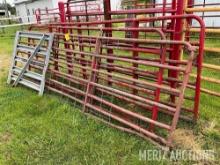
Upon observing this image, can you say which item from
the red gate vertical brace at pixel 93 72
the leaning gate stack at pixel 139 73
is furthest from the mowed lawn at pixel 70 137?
the red gate vertical brace at pixel 93 72

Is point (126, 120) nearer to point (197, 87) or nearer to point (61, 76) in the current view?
point (197, 87)

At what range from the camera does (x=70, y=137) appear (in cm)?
377

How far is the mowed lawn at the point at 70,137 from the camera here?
337 centimetres

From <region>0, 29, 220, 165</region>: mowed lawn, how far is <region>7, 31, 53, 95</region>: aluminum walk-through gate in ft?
2.99

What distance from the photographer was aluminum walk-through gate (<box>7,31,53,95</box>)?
18.2 feet

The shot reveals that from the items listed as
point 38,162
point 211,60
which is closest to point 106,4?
point 38,162

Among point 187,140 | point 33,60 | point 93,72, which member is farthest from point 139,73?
point 33,60

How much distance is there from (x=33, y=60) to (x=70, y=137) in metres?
2.72

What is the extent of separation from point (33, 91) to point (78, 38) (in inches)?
59.6

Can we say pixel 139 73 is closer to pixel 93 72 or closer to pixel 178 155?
pixel 93 72

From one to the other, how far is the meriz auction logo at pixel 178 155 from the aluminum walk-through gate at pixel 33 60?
2.81 metres

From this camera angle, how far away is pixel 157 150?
334cm

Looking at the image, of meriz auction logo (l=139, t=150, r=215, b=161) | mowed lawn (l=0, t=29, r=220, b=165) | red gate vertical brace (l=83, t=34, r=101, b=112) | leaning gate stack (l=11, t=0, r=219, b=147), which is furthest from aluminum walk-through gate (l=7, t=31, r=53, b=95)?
meriz auction logo (l=139, t=150, r=215, b=161)

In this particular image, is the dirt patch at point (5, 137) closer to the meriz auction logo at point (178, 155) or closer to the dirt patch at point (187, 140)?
the meriz auction logo at point (178, 155)
